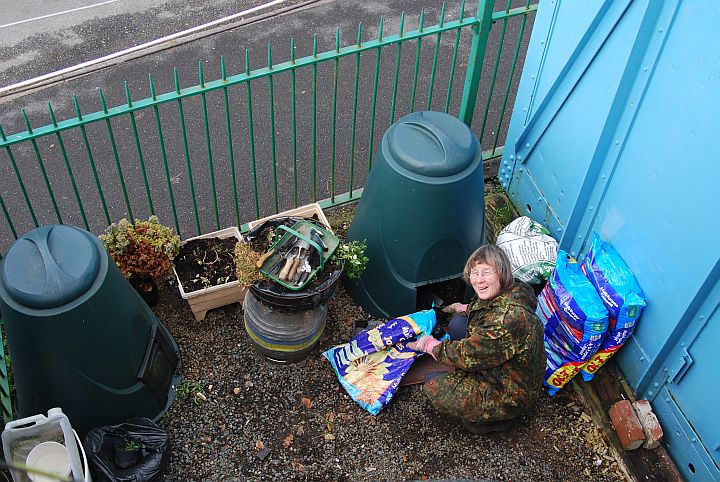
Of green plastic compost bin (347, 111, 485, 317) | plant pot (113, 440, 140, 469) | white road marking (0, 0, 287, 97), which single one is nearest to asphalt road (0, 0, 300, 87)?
white road marking (0, 0, 287, 97)

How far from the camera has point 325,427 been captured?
4.39m

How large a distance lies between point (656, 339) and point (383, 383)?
172cm

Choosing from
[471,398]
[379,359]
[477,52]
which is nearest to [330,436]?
[379,359]

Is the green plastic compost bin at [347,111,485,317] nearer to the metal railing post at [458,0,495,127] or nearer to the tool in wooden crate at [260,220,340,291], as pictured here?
the tool in wooden crate at [260,220,340,291]

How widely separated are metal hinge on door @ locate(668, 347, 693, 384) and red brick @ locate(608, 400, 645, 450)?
0.33m

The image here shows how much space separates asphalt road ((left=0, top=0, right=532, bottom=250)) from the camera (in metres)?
6.07

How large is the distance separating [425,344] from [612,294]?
1209mm

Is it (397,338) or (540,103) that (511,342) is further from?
(540,103)

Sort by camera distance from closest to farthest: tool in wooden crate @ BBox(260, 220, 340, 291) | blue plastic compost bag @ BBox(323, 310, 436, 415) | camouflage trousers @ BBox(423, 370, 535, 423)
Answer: camouflage trousers @ BBox(423, 370, 535, 423)
tool in wooden crate @ BBox(260, 220, 340, 291)
blue plastic compost bag @ BBox(323, 310, 436, 415)

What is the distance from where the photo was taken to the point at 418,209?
4305 millimetres

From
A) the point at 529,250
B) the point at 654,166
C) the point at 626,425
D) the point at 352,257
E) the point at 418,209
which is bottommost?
the point at 626,425

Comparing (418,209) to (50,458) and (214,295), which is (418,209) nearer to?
(214,295)

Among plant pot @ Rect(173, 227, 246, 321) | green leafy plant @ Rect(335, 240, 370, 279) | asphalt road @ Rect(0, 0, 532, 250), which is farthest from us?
asphalt road @ Rect(0, 0, 532, 250)

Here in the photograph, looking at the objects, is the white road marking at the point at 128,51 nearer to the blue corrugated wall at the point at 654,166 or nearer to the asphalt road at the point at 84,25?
the asphalt road at the point at 84,25
